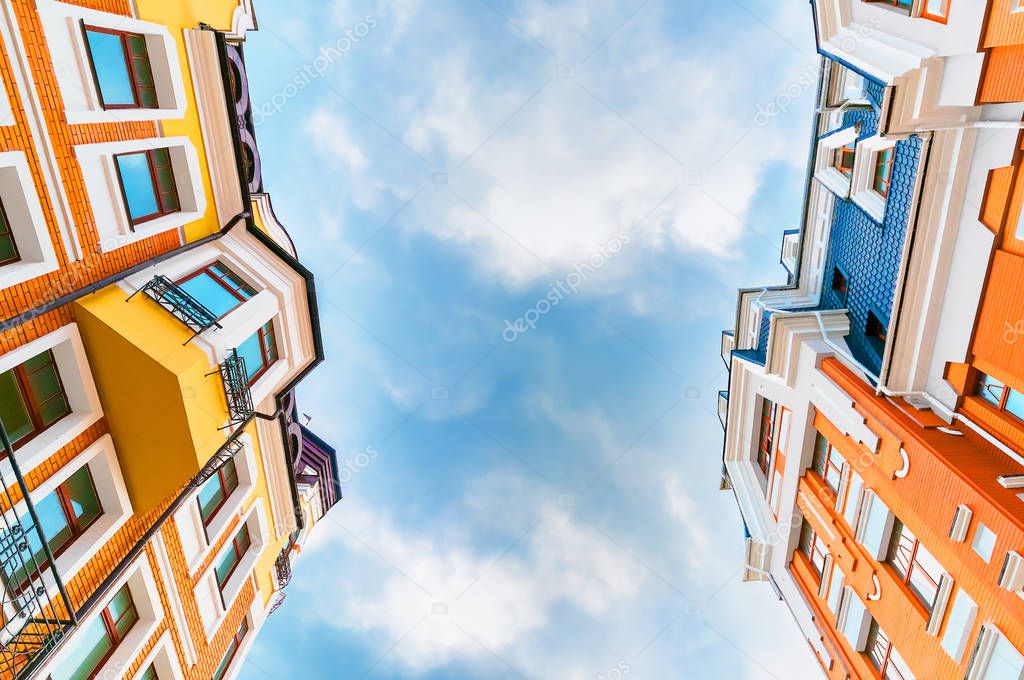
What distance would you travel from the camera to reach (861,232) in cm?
1404

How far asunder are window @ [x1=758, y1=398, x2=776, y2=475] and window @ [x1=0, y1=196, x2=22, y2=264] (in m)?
19.4

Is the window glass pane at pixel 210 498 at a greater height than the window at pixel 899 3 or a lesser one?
lesser

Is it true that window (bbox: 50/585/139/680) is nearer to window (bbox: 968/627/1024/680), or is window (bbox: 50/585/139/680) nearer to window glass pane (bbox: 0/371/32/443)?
window glass pane (bbox: 0/371/32/443)

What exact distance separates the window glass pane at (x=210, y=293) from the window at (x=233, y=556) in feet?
20.6

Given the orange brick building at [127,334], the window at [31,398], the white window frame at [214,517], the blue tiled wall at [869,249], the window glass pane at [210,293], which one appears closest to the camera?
the orange brick building at [127,334]

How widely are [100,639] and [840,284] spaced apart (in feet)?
67.6

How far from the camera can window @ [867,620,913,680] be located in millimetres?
11117

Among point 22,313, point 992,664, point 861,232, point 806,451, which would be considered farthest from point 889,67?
point 22,313

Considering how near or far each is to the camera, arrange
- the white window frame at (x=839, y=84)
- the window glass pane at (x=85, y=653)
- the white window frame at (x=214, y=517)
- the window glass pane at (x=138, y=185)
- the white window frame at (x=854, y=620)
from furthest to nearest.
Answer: the white window frame at (x=839, y=84) < the white window frame at (x=854, y=620) < the white window frame at (x=214, y=517) < the window glass pane at (x=138, y=185) < the window glass pane at (x=85, y=653)

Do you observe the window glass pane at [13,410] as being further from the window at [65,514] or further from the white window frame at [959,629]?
the white window frame at [959,629]

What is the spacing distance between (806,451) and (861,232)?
21.5ft

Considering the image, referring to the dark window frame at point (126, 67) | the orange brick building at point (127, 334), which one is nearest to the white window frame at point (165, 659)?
the orange brick building at point (127, 334)

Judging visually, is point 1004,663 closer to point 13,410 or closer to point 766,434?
point 766,434

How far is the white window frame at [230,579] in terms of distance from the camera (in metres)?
11.3
